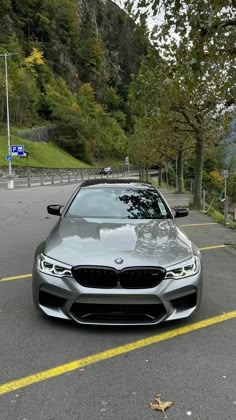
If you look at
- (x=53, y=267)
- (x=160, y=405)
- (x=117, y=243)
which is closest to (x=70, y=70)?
(x=117, y=243)

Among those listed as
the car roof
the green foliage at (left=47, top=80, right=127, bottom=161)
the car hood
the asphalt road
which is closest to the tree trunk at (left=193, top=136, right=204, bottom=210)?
the car roof

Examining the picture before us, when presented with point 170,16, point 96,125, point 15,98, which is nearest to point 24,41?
point 96,125

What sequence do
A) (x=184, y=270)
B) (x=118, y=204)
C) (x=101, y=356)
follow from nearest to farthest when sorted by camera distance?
(x=101, y=356)
(x=184, y=270)
(x=118, y=204)

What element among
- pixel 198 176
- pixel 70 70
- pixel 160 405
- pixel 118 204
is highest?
pixel 70 70

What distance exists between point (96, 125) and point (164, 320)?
83.6 m

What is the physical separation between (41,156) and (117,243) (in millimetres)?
58226

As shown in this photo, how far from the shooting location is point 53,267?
159 inches

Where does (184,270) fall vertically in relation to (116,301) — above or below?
above

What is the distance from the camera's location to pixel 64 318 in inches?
158

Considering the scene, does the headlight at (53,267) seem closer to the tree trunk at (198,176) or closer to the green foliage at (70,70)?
the tree trunk at (198,176)

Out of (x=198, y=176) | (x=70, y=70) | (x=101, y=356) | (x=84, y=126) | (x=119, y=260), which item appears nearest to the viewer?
(x=101, y=356)

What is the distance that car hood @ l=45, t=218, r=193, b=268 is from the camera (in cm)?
400

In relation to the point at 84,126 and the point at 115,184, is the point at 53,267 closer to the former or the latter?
the point at 115,184

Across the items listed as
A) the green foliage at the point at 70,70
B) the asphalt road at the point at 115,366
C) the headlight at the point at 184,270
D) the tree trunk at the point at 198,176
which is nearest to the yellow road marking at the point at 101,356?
the asphalt road at the point at 115,366
